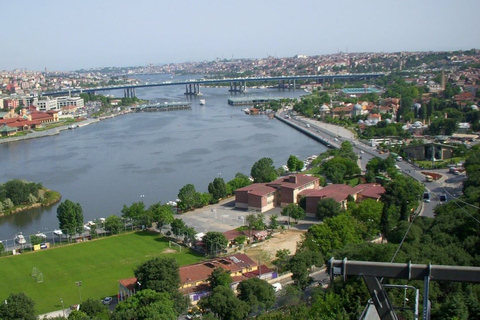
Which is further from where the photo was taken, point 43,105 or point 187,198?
point 43,105

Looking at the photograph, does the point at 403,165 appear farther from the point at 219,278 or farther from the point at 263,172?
the point at 219,278

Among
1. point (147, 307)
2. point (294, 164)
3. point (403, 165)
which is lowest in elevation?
point (403, 165)

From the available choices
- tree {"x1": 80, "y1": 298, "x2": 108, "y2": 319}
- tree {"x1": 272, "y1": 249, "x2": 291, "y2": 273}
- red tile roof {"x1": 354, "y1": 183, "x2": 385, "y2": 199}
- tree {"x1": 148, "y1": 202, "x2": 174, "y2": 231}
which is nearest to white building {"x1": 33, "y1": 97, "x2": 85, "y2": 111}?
tree {"x1": 148, "y1": 202, "x2": 174, "y2": 231}

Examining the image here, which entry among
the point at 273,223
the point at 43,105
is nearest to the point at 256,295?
the point at 273,223

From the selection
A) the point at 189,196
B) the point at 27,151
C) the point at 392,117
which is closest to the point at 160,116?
the point at 27,151

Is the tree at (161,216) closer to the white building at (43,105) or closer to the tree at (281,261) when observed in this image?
the tree at (281,261)

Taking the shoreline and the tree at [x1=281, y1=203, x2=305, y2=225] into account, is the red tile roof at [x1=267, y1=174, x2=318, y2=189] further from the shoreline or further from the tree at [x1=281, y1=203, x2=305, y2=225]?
the shoreline
